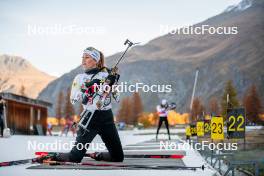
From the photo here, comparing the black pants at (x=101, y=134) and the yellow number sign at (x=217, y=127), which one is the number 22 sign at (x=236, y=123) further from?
the black pants at (x=101, y=134)

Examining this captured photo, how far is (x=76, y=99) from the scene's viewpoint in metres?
6.57

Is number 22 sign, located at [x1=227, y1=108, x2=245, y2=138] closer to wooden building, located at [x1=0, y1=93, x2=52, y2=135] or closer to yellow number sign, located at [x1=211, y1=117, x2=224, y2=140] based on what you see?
yellow number sign, located at [x1=211, y1=117, x2=224, y2=140]

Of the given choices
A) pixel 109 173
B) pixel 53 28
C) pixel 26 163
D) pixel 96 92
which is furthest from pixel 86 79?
pixel 53 28

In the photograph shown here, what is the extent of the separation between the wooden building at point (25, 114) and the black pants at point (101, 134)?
25.7 meters

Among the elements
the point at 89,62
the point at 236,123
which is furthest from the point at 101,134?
the point at 236,123

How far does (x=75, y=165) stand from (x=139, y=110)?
127352 millimetres

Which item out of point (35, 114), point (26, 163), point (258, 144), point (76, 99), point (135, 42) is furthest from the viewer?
point (35, 114)

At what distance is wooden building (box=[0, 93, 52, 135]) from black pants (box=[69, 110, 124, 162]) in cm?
2569

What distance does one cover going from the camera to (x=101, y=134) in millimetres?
6996

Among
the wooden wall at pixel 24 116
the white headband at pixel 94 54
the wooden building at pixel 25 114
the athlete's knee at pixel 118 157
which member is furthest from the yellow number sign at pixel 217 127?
the wooden wall at pixel 24 116

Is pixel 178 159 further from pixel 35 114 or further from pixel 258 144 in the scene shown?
pixel 35 114

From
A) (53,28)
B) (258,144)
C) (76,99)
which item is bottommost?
(258,144)

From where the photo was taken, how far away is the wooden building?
33.4 meters

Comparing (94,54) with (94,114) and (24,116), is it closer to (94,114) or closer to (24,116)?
(94,114)
